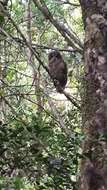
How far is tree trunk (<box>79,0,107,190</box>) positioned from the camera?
2.04m

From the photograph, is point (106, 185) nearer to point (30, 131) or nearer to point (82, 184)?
point (82, 184)

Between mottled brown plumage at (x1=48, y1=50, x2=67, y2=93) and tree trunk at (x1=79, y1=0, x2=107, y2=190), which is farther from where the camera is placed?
mottled brown plumage at (x1=48, y1=50, x2=67, y2=93)

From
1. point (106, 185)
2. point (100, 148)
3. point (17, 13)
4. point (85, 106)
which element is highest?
point (17, 13)

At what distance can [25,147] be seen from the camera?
4.84 ft

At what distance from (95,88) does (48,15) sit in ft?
1.63

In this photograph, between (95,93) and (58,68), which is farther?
(58,68)

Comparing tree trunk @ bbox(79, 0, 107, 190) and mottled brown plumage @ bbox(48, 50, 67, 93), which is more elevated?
mottled brown plumage @ bbox(48, 50, 67, 93)

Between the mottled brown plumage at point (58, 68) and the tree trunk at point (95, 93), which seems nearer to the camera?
the tree trunk at point (95, 93)

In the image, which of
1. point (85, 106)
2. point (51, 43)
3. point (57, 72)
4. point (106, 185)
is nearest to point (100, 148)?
point (106, 185)

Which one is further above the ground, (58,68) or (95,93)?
(58,68)

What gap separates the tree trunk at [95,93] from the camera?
204cm

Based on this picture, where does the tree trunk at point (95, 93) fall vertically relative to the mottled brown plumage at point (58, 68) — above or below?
below

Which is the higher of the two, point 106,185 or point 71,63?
point 71,63

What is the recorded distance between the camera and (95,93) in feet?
7.21
